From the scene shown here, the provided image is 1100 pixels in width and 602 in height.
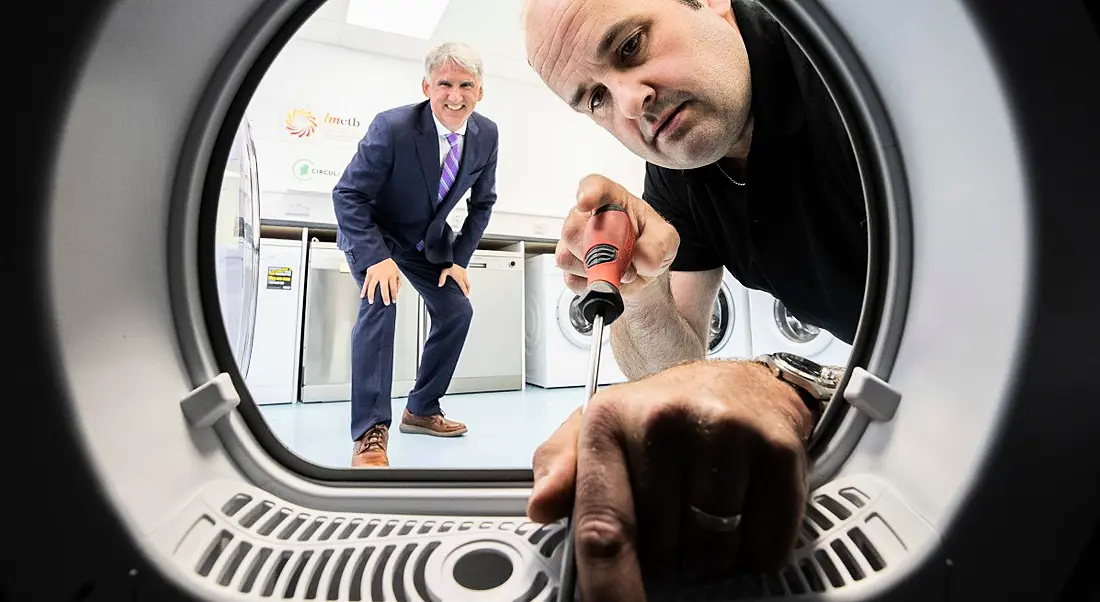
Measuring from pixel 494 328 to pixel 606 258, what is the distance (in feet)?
7.41

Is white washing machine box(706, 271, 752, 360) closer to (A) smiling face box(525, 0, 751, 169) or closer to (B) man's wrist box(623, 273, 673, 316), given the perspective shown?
(B) man's wrist box(623, 273, 673, 316)

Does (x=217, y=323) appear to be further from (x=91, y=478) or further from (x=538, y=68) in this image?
(x=538, y=68)

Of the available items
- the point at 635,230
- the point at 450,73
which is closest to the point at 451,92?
the point at 450,73

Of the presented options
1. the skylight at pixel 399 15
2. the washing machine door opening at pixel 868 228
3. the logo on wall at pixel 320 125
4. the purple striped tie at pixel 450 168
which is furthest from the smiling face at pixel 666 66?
the logo on wall at pixel 320 125

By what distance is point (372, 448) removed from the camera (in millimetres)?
1352

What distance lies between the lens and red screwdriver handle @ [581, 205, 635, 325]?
1.69 ft

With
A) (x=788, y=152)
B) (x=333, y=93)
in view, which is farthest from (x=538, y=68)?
(x=333, y=93)

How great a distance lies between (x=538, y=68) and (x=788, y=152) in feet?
1.46

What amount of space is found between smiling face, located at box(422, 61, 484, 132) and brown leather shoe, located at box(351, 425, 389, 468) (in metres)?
1.01

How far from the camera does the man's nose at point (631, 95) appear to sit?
69 centimetres

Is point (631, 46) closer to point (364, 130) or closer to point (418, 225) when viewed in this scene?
point (418, 225)

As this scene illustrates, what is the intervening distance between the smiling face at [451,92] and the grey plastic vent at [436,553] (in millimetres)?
1443

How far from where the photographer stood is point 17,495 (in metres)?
0.23

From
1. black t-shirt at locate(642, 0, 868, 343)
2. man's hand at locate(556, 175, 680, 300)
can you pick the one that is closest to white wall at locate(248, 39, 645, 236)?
black t-shirt at locate(642, 0, 868, 343)
